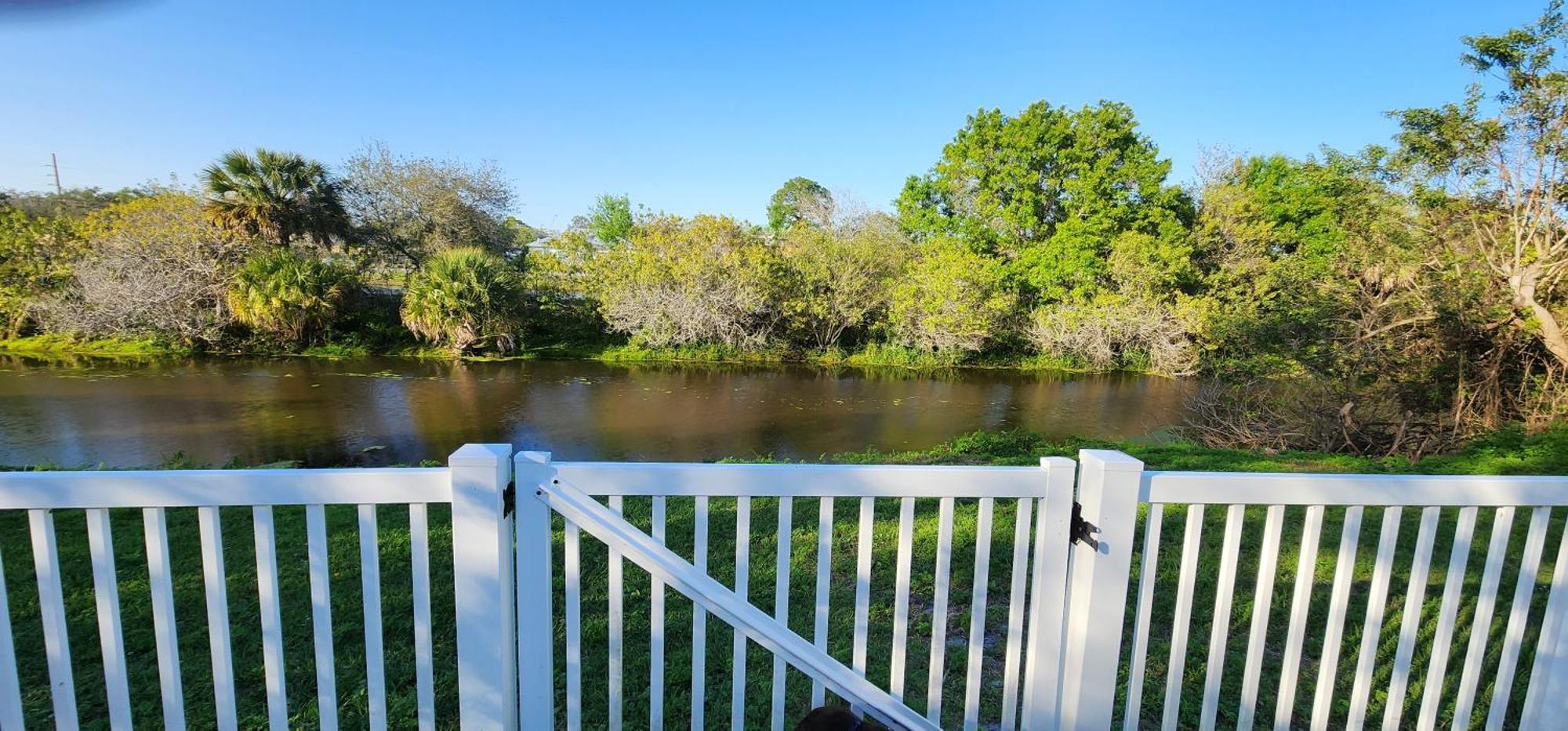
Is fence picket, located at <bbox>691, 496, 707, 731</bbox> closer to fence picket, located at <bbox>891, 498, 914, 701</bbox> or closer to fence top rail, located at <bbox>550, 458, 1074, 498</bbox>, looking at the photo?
fence top rail, located at <bbox>550, 458, 1074, 498</bbox>

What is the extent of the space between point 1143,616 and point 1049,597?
0.25 m

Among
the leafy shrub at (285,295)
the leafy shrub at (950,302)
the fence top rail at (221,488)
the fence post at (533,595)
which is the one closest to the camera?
the fence top rail at (221,488)

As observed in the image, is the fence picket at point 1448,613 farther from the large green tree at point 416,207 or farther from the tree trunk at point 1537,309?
the large green tree at point 416,207

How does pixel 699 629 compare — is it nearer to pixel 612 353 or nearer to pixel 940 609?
pixel 940 609

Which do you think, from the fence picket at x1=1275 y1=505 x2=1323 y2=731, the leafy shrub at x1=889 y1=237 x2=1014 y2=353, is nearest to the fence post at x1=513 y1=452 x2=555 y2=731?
the fence picket at x1=1275 y1=505 x2=1323 y2=731

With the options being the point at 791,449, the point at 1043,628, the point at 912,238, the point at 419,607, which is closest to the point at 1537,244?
the point at 791,449

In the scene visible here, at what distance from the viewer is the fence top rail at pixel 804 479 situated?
1.41m

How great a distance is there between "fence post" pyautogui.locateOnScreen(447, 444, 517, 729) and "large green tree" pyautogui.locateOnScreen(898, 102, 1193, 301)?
17809 mm

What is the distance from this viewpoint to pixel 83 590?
109 inches

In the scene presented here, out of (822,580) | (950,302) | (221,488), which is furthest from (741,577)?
(950,302)

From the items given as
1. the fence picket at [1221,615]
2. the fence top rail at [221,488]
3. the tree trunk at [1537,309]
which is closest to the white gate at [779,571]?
the fence top rail at [221,488]

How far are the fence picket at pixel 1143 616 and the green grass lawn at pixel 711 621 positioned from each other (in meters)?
0.61

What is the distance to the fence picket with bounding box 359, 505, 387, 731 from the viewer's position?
1.34 m

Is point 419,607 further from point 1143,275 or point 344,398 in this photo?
point 1143,275
